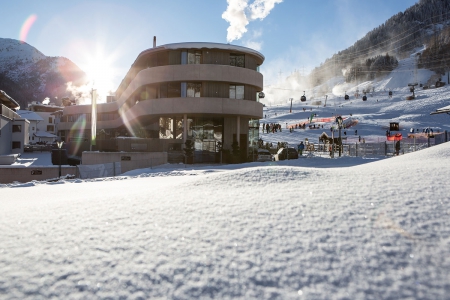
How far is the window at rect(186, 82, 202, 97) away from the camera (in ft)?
94.0

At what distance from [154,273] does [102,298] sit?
0.38 metres

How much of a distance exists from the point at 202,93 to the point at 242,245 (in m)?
26.9

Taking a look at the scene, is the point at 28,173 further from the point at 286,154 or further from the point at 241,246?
the point at 286,154

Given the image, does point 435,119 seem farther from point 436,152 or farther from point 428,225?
point 428,225

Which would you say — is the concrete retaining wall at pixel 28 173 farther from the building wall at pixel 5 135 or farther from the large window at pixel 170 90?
the building wall at pixel 5 135

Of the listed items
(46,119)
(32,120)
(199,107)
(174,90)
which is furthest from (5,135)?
(46,119)

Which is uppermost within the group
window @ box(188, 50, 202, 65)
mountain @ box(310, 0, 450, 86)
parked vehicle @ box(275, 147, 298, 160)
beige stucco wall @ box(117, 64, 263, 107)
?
mountain @ box(310, 0, 450, 86)

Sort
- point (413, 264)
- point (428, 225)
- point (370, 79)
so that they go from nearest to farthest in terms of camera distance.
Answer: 1. point (413, 264)
2. point (428, 225)
3. point (370, 79)

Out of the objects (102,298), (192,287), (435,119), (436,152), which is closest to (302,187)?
(192,287)

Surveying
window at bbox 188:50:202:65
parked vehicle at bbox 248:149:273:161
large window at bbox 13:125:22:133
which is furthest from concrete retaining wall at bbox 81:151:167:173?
large window at bbox 13:125:22:133

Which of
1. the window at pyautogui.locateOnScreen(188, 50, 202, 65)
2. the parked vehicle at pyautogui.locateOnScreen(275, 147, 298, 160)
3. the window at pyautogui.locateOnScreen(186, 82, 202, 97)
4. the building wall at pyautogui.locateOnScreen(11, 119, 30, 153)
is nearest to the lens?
the parked vehicle at pyautogui.locateOnScreen(275, 147, 298, 160)

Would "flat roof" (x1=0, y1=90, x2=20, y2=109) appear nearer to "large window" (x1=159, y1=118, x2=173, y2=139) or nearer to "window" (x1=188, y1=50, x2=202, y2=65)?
"large window" (x1=159, y1=118, x2=173, y2=139)

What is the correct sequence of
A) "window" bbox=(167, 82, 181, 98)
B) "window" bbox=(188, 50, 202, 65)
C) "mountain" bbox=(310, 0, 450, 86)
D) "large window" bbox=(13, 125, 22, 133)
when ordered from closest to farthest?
1. "window" bbox=(167, 82, 181, 98)
2. "window" bbox=(188, 50, 202, 65)
3. "large window" bbox=(13, 125, 22, 133)
4. "mountain" bbox=(310, 0, 450, 86)

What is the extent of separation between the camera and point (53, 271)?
2303mm
